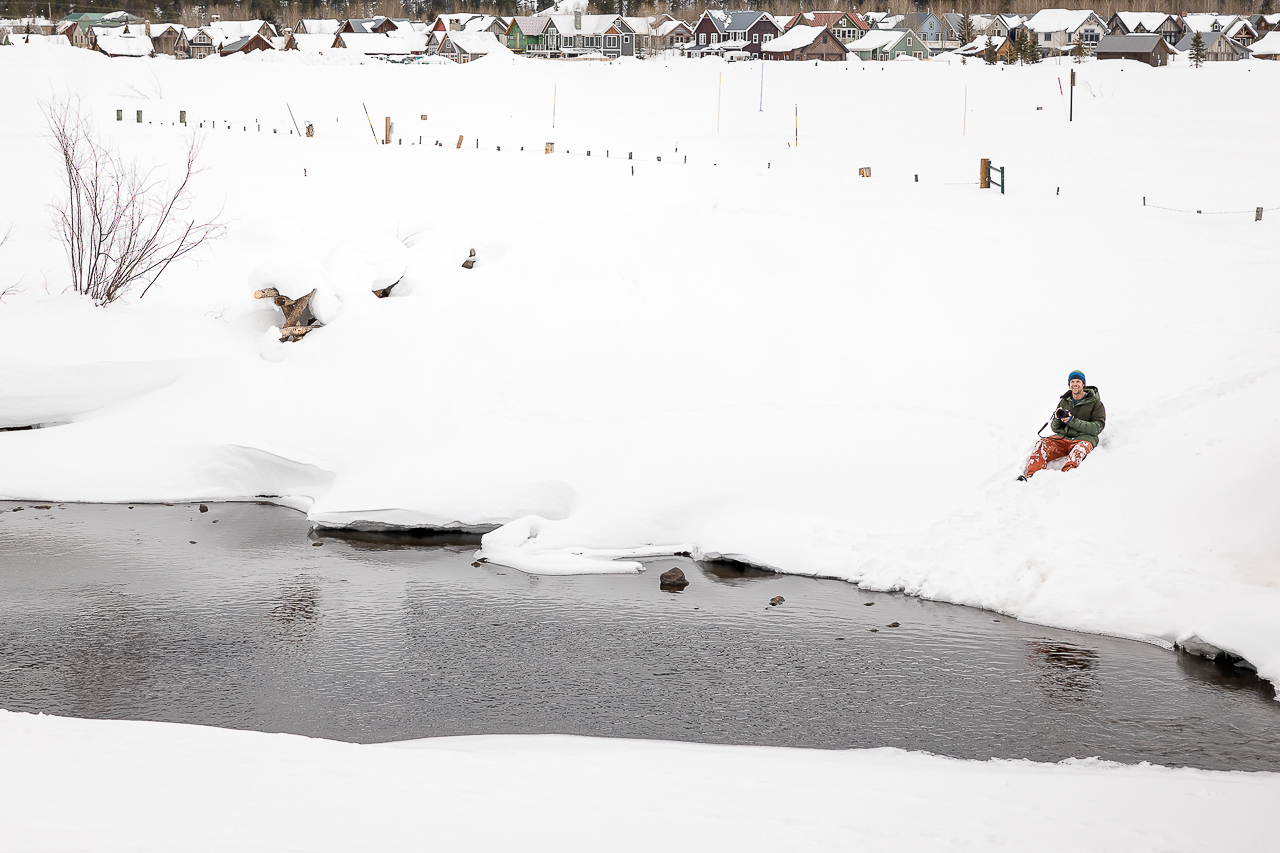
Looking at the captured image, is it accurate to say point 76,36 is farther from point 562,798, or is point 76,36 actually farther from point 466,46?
point 562,798

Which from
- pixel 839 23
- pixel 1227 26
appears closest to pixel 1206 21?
pixel 1227 26

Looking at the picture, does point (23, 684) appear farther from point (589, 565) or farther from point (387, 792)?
point (589, 565)

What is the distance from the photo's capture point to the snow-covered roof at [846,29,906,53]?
7412 cm

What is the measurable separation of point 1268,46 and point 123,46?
239ft

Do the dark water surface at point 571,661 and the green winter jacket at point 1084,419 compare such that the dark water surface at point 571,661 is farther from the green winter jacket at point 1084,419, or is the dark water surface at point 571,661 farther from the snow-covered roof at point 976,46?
the snow-covered roof at point 976,46

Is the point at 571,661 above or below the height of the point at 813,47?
below

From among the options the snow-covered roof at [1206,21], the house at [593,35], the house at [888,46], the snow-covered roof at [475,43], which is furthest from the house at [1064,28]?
the snow-covered roof at [475,43]

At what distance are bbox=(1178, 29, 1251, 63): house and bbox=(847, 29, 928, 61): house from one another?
Result: 17.8 metres

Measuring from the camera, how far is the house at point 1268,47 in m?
66.2

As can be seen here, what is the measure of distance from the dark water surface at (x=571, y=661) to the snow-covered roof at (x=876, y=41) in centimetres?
6954

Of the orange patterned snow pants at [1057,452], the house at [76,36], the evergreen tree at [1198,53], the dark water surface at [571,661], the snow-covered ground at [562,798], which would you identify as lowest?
the dark water surface at [571,661]

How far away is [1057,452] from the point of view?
12945mm

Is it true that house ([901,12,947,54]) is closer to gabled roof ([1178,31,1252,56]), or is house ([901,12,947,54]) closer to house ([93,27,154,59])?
gabled roof ([1178,31,1252,56])

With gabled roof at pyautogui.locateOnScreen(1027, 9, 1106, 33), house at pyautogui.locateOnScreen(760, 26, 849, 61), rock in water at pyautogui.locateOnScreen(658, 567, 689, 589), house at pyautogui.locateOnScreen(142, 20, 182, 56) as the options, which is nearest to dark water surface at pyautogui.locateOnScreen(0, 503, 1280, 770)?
rock in water at pyautogui.locateOnScreen(658, 567, 689, 589)
